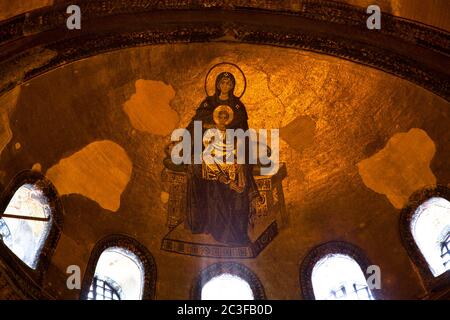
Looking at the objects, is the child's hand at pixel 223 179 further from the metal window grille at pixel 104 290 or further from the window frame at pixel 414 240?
the window frame at pixel 414 240

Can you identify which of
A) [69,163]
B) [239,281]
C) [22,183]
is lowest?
[239,281]

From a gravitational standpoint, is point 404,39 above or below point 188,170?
above

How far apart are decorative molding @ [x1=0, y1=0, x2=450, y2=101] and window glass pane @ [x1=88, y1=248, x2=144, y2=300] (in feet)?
10.9

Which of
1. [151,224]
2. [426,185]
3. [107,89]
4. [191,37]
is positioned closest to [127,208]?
[151,224]

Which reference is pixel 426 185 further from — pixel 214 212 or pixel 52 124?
pixel 52 124

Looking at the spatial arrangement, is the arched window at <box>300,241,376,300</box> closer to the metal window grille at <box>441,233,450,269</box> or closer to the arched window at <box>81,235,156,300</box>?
the metal window grille at <box>441,233,450,269</box>

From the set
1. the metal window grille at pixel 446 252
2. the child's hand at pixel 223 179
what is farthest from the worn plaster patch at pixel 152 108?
the metal window grille at pixel 446 252

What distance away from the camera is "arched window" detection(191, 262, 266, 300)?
1160 centimetres

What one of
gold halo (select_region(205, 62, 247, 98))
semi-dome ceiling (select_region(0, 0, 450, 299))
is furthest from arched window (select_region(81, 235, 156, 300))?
gold halo (select_region(205, 62, 247, 98))

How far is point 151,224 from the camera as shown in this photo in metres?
12.2

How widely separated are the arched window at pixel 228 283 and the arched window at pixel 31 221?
8.39ft

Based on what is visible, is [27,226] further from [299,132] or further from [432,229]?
[432,229]

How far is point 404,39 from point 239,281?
5080mm

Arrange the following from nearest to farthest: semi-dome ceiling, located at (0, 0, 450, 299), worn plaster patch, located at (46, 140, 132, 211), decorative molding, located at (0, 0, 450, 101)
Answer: semi-dome ceiling, located at (0, 0, 450, 299)
decorative molding, located at (0, 0, 450, 101)
worn plaster patch, located at (46, 140, 132, 211)
